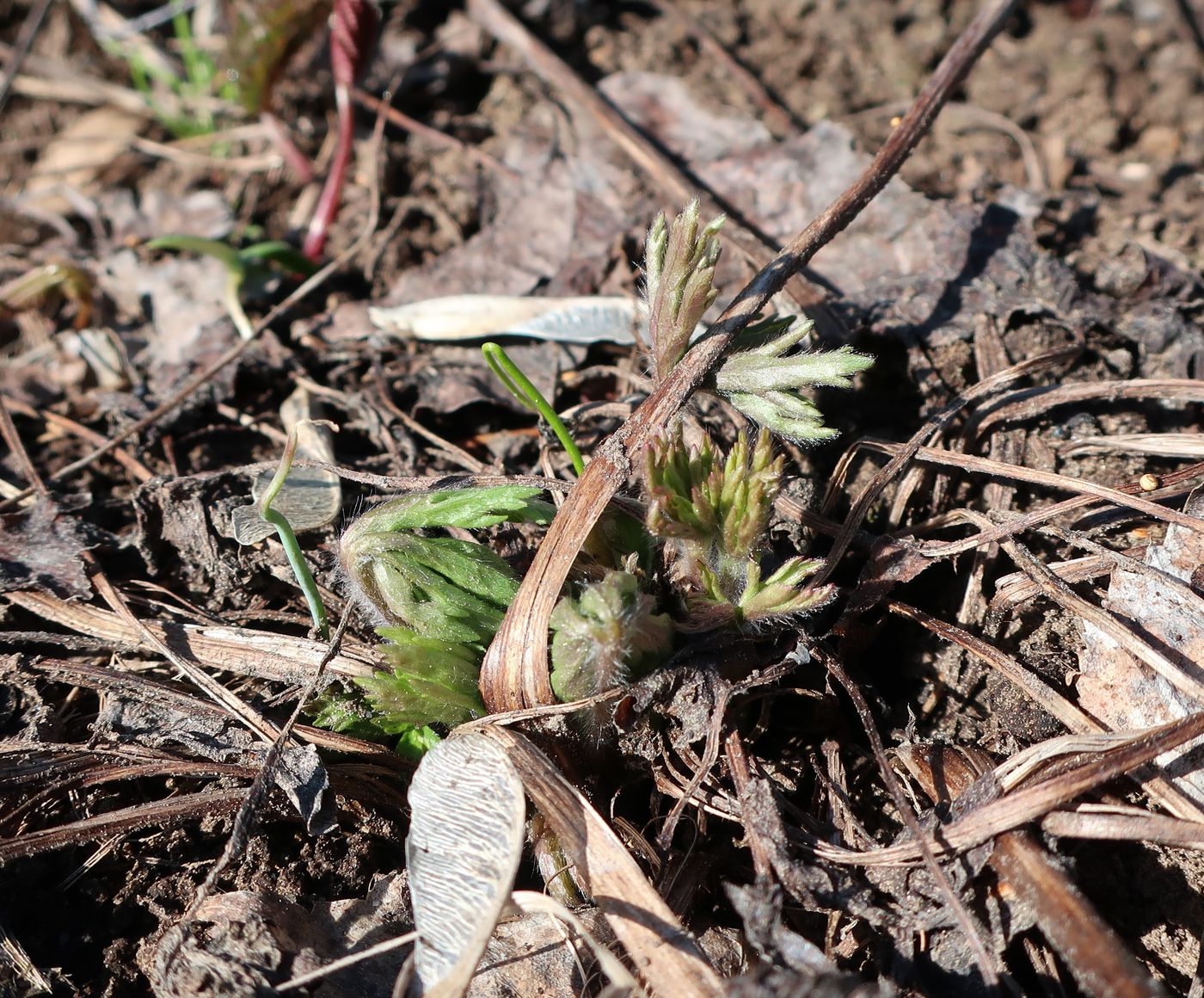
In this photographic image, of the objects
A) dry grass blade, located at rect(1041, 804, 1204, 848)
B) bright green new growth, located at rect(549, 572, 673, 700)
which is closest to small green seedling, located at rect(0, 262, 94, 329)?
bright green new growth, located at rect(549, 572, 673, 700)

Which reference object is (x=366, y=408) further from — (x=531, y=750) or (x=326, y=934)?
(x=326, y=934)

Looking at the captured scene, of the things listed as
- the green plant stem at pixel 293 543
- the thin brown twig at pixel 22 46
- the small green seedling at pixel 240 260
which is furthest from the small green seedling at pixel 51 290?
the green plant stem at pixel 293 543

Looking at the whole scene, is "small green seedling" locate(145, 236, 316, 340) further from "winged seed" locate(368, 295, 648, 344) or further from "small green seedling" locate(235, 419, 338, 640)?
"small green seedling" locate(235, 419, 338, 640)

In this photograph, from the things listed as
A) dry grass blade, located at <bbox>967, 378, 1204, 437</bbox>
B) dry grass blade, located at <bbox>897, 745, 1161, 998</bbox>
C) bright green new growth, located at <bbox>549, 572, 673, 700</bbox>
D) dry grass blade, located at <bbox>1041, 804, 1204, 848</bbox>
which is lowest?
dry grass blade, located at <bbox>897, 745, 1161, 998</bbox>

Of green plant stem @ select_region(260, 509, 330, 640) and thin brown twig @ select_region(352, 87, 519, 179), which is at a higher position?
thin brown twig @ select_region(352, 87, 519, 179)

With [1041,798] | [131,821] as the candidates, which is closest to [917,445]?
[1041,798]

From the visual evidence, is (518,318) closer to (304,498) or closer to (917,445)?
(304,498)

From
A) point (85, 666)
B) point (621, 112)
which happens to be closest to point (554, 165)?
point (621, 112)
